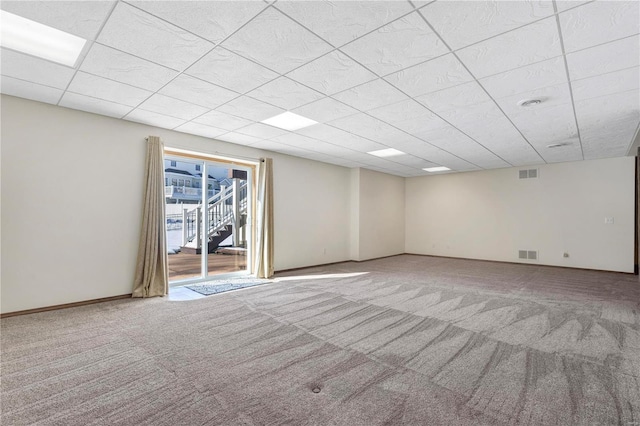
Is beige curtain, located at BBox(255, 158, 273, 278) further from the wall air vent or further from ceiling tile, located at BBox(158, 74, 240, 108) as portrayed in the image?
the wall air vent

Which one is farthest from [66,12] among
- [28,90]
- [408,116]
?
[408,116]

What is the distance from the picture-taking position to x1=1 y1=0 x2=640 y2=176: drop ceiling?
82.7 inches

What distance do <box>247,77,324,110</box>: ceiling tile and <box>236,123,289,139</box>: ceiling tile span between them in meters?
0.97

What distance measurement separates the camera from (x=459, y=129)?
15.5 ft

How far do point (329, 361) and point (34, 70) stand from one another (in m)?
4.07

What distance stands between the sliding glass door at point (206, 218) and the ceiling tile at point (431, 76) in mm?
4108

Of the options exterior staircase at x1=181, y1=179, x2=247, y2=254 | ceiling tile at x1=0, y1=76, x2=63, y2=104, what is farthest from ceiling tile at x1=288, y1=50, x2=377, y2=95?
exterior staircase at x1=181, y1=179, x2=247, y2=254

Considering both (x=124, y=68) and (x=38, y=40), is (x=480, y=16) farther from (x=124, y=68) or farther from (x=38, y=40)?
(x=38, y=40)

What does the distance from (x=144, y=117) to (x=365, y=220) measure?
5.95 metres

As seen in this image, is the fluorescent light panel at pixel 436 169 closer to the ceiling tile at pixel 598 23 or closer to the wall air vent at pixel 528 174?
the wall air vent at pixel 528 174

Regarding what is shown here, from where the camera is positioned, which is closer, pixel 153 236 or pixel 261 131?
pixel 153 236

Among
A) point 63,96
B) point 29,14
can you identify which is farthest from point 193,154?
point 29,14

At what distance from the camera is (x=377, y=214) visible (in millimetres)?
9047

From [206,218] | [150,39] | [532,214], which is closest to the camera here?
[150,39]
